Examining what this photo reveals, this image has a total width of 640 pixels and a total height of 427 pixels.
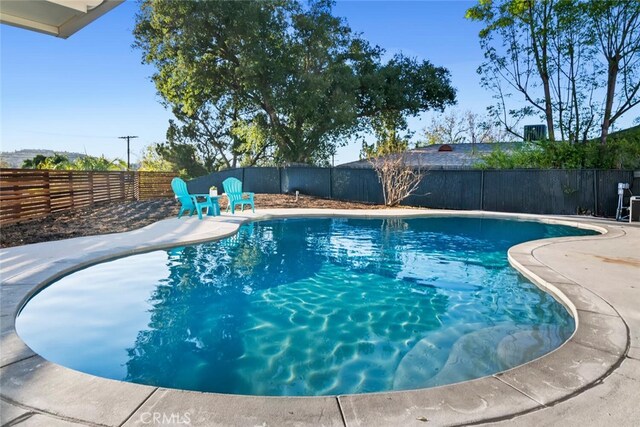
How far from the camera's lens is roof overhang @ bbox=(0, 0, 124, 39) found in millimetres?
3384

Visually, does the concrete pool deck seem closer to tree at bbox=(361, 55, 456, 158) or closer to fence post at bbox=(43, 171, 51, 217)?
fence post at bbox=(43, 171, 51, 217)

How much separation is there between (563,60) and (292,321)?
50.4ft

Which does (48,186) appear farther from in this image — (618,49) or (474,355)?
(618,49)

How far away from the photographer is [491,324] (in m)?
3.40

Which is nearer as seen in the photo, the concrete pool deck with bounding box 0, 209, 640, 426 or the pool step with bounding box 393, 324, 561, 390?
the concrete pool deck with bounding box 0, 209, 640, 426

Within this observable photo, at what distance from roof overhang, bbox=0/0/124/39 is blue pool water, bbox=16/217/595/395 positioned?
104 inches

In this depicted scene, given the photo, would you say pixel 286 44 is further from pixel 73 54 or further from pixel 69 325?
pixel 69 325

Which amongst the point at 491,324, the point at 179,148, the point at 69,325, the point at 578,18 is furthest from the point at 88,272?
the point at 179,148

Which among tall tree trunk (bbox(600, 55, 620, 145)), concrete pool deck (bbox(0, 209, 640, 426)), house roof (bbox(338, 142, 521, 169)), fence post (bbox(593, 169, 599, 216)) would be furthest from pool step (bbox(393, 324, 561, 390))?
house roof (bbox(338, 142, 521, 169))

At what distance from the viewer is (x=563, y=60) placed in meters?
13.9

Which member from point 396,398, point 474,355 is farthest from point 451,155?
point 396,398

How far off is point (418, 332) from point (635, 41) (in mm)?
15104

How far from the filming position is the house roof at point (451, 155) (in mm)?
17203

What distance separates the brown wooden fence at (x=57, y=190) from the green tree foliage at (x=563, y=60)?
15185 mm
